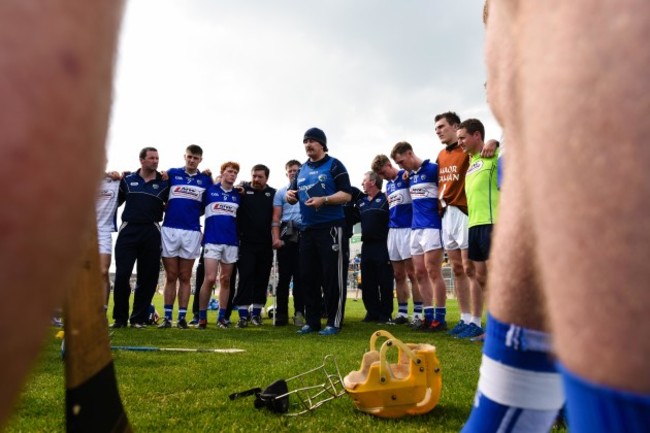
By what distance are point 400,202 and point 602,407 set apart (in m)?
7.34

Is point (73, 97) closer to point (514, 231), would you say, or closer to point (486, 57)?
point (514, 231)

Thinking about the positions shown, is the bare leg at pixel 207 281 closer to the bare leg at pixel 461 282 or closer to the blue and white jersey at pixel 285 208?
the blue and white jersey at pixel 285 208

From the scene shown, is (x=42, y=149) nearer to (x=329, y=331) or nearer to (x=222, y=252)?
(x=329, y=331)

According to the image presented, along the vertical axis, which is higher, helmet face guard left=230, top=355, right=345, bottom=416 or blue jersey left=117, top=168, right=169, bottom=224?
blue jersey left=117, top=168, right=169, bottom=224

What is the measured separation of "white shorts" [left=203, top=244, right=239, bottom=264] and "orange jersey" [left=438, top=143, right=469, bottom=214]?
328 cm

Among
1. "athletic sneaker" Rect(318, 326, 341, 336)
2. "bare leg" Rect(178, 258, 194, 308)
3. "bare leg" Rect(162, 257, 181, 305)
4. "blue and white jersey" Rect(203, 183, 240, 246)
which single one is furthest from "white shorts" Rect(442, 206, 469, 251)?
"bare leg" Rect(162, 257, 181, 305)

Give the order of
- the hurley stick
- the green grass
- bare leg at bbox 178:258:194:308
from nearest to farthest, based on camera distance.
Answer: the hurley stick
the green grass
bare leg at bbox 178:258:194:308

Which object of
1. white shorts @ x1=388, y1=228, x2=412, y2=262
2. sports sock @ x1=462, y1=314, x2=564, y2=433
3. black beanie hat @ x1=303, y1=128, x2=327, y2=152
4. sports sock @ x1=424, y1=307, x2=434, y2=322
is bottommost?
sports sock @ x1=424, y1=307, x2=434, y2=322

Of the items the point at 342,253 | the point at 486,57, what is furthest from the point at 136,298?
the point at 486,57

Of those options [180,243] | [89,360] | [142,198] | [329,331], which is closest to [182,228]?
[180,243]

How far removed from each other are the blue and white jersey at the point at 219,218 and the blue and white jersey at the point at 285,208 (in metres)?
0.70

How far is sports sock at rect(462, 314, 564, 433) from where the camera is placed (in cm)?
→ 87

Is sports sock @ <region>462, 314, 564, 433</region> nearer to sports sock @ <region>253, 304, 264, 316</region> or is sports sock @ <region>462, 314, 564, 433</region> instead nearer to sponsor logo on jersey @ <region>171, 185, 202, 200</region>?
sponsor logo on jersey @ <region>171, 185, 202, 200</region>

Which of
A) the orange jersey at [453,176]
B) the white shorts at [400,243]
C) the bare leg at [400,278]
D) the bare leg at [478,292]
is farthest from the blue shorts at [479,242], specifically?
the bare leg at [400,278]
